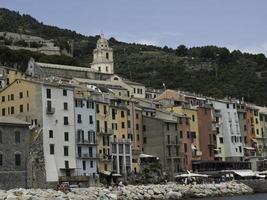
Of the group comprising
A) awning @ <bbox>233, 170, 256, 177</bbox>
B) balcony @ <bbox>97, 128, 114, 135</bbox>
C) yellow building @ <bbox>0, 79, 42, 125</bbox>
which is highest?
yellow building @ <bbox>0, 79, 42, 125</bbox>

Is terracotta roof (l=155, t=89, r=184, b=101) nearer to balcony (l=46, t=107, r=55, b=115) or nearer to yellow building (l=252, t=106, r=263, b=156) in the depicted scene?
yellow building (l=252, t=106, r=263, b=156)

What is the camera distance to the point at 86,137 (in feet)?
238

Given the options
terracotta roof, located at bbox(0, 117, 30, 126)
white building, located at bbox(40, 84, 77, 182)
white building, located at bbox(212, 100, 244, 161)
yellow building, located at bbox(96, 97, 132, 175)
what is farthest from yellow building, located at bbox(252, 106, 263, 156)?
terracotta roof, located at bbox(0, 117, 30, 126)

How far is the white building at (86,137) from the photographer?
7125cm

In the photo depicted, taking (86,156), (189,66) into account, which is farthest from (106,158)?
(189,66)

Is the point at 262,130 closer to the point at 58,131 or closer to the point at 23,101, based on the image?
the point at 58,131

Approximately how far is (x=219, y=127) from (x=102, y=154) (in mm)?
28797

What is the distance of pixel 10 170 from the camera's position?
62.1 meters

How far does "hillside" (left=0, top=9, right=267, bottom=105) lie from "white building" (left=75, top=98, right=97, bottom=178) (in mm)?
42997

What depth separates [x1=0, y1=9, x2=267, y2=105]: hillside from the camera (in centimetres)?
12875

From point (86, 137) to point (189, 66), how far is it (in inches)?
3247

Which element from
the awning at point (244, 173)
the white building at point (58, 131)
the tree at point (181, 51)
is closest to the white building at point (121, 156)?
the white building at point (58, 131)

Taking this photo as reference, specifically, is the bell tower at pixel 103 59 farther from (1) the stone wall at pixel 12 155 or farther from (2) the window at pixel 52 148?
(1) the stone wall at pixel 12 155

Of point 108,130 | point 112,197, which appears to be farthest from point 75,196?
point 108,130
